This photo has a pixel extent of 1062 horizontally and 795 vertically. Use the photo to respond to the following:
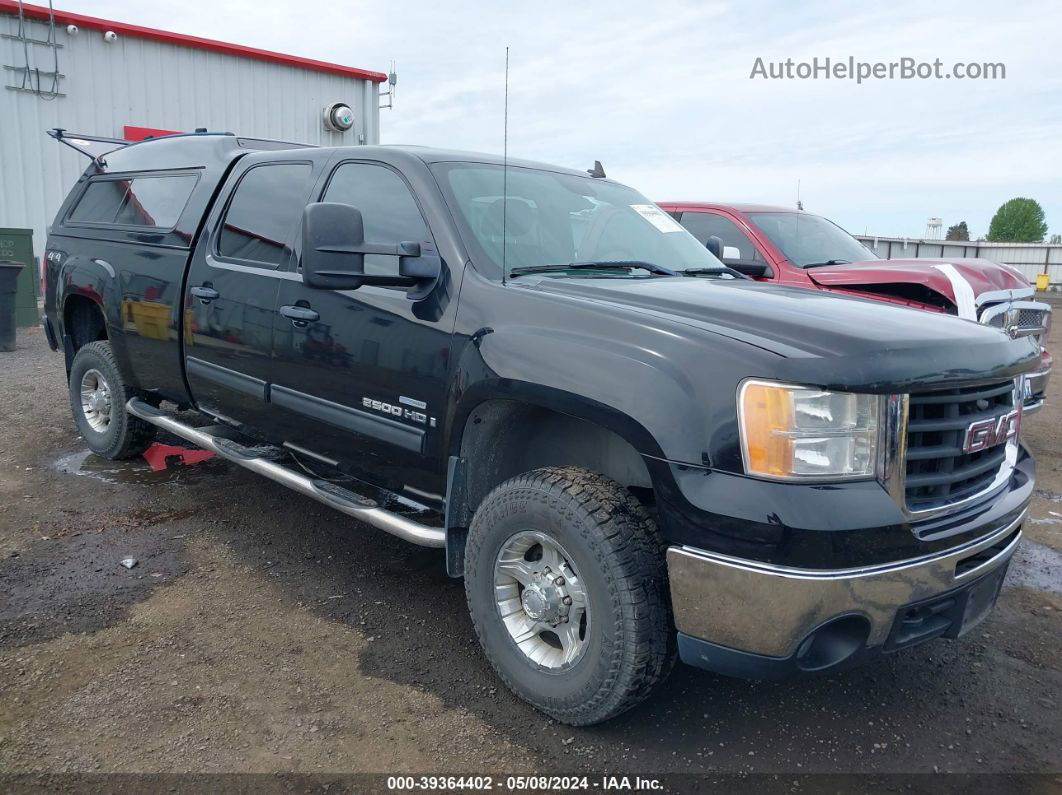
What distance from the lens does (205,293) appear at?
13.7 ft

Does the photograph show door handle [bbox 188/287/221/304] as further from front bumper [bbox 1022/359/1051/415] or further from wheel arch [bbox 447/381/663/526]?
front bumper [bbox 1022/359/1051/415]

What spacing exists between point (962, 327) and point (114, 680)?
3111mm

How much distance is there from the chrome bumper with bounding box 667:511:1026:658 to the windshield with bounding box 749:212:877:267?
4.87 m

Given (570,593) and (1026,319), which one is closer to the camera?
(570,593)

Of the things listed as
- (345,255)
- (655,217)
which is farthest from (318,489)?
(655,217)

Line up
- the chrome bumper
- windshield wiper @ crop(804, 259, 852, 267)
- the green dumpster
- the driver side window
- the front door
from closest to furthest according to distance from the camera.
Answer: the chrome bumper
the front door
the driver side window
windshield wiper @ crop(804, 259, 852, 267)
the green dumpster

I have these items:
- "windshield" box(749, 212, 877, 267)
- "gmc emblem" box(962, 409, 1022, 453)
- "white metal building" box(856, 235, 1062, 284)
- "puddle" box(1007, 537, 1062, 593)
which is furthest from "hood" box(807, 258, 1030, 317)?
"white metal building" box(856, 235, 1062, 284)

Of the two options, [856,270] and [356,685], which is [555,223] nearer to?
[356,685]

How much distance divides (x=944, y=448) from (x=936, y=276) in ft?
13.0

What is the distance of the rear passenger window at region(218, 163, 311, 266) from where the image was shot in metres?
3.87

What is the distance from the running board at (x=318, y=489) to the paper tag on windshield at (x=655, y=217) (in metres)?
1.78

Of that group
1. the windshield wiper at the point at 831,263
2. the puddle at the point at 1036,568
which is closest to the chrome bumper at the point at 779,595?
the puddle at the point at 1036,568

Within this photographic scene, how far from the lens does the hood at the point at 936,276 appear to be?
5.87 metres

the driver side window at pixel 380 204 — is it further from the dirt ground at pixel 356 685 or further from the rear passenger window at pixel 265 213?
the dirt ground at pixel 356 685
